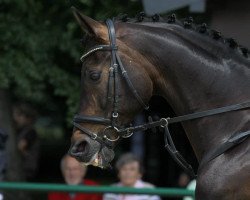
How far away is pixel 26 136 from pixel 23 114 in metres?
0.32

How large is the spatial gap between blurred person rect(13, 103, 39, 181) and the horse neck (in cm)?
461

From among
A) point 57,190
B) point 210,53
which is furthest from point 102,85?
point 57,190

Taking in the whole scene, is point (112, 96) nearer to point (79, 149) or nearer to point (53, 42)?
point (79, 149)

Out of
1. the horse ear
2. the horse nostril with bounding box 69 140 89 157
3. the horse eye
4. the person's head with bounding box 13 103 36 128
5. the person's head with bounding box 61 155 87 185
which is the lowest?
the horse nostril with bounding box 69 140 89 157

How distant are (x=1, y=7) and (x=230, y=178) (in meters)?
4.30

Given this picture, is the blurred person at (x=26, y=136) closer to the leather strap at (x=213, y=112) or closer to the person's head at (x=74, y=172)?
the person's head at (x=74, y=172)

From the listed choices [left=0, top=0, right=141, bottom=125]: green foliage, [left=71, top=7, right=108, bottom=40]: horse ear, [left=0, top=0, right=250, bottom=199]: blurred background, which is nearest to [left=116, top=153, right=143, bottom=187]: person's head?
[left=0, top=0, right=250, bottom=199]: blurred background

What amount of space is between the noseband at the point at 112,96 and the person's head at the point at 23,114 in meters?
4.48

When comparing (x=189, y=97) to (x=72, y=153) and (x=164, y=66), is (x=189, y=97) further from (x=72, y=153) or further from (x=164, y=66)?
(x=72, y=153)

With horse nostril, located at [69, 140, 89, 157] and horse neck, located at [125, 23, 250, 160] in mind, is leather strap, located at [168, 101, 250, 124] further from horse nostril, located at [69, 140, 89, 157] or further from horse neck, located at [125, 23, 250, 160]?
horse nostril, located at [69, 140, 89, 157]

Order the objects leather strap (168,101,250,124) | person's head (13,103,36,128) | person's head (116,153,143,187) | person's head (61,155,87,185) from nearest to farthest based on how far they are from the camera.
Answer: leather strap (168,101,250,124) < person's head (116,153,143,187) < person's head (61,155,87,185) < person's head (13,103,36,128)

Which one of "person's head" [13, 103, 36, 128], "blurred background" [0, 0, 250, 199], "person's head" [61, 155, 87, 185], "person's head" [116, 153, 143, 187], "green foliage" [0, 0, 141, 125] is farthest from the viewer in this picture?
"person's head" [13, 103, 36, 128]

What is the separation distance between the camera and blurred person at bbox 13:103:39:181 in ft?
29.1

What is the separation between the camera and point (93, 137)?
4379 mm
